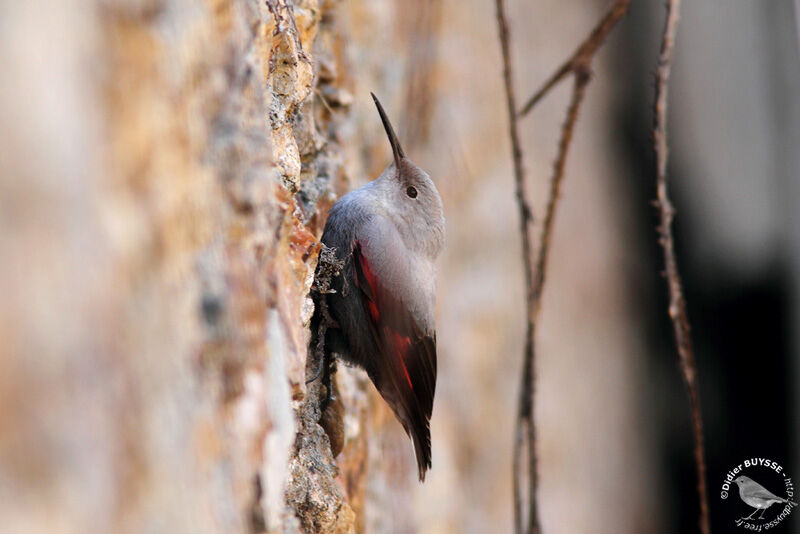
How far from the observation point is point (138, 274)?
81 centimetres

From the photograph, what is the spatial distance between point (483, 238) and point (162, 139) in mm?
2283

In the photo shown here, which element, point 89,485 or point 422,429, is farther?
point 422,429

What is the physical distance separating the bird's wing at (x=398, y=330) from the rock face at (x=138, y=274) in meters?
0.65

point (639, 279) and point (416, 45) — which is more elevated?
point (416, 45)

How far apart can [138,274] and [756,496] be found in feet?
7.10

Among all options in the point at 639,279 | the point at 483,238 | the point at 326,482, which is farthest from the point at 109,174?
the point at 639,279

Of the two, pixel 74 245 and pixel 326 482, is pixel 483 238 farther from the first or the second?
pixel 74 245

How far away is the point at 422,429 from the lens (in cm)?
175

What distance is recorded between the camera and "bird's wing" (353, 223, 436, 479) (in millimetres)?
1730

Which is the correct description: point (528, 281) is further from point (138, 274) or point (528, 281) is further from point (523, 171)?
point (138, 274)

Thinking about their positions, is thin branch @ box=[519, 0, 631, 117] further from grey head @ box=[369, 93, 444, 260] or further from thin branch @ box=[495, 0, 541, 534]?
grey head @ box=[369, 93, 444, 260]

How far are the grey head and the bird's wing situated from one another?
14 centimetres

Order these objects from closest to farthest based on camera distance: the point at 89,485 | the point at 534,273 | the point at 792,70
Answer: the point at 89,485, the point at 534,273, the point at 792,70

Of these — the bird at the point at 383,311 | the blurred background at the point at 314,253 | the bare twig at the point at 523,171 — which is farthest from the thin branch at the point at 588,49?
the blurred background at the point at 314,253
